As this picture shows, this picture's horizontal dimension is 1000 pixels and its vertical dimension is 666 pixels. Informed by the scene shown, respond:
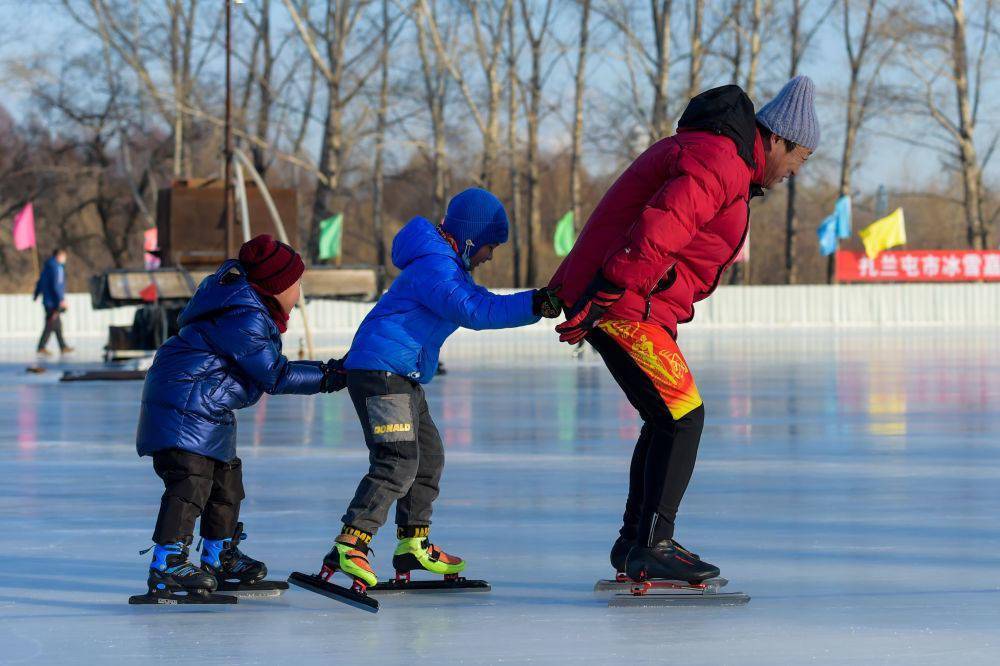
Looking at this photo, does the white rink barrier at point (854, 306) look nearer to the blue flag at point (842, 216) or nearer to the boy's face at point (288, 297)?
the blue flag at point (842, 216)

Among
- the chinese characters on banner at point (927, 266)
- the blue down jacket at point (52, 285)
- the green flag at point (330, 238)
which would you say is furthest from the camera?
the chinese characters on banner at point (927, 266)

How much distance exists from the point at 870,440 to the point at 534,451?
2109mm

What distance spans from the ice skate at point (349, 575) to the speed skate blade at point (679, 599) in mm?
712

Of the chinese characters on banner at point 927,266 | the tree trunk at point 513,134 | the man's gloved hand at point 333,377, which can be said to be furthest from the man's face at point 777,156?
the tree trunk at point 513,134

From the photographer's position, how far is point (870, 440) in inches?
395

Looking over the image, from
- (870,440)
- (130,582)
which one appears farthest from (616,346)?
(870,440)

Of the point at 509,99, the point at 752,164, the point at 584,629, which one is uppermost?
the point at 509,99

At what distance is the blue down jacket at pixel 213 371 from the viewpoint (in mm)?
5070

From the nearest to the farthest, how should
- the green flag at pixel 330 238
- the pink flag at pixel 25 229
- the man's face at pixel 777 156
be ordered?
the man's face at pixel 777 156 → the pink flag at pixel 25 229 → the green flag at pixel 330 238

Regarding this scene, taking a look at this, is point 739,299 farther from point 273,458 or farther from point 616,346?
point 616,346

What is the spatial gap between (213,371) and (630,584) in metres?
1.44

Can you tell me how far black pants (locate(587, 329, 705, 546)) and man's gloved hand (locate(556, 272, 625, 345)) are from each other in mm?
223

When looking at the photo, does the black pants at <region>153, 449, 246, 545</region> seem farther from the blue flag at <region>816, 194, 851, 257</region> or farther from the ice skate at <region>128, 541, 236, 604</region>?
the blue flag at <region>816, 194, 851, 257</region>

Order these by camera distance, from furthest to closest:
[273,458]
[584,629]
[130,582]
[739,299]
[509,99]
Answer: [509,99] < [739,299] < [273,458] < [130,582] < [584,629]
